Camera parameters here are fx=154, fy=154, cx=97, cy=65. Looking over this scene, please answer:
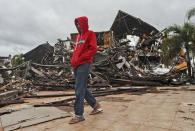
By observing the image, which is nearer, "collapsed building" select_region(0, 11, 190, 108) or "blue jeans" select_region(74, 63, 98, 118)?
"blue jeans" select_region(74, 63, 98, 118)

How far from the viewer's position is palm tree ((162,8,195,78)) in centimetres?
1183

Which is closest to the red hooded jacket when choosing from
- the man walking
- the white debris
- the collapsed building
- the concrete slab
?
the man walking

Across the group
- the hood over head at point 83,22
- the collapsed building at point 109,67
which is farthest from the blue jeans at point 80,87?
the collapsed building at point 109,67

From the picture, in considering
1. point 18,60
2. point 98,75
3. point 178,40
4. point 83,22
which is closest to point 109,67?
point 98,75

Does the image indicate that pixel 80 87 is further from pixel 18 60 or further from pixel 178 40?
pixel 18 60

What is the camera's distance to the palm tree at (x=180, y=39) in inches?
466

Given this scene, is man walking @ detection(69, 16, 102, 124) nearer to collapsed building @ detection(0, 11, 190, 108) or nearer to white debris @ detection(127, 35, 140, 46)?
collapsed building @ detection(0, 11, 190, 108)

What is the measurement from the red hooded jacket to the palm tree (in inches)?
431

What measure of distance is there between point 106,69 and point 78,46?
8.35 m

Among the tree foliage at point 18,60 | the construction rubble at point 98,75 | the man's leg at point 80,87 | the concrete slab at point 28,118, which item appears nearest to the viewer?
the concrete slab at point 28,118

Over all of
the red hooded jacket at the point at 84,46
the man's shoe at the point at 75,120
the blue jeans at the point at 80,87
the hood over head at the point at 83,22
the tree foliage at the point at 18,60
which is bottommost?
the man's shoe at the point at 75,120

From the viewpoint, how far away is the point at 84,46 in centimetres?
276

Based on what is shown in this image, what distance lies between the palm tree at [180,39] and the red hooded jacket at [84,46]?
35.9 feet

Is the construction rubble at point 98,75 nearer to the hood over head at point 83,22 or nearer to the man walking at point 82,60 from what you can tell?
the man walking at point 82,60
